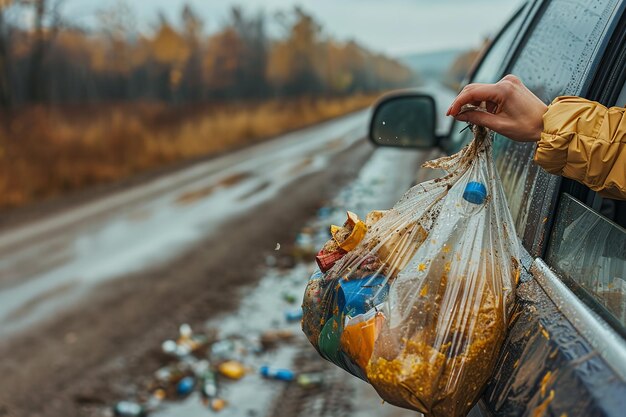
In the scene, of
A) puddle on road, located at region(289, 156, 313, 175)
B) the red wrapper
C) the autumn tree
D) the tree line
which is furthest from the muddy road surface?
the autumn tree

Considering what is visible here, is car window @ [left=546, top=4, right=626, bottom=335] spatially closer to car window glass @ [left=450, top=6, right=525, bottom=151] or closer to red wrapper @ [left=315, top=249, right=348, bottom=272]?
red wrapper @ [left=315, top=249, right=348, bottom=272]

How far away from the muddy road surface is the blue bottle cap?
9.14 feet

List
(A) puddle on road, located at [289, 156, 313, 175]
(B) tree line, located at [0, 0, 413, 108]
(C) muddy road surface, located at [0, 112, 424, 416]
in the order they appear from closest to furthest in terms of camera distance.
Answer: (C) muddy road surface, located at [0, 112, 424, 416], (A) puddle on road, located at [289, 156, 313, 175], (B) tree line, located at [0, 0, 413, 108]

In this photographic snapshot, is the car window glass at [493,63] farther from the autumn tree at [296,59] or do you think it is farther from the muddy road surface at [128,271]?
the autumn tree at [296,59]

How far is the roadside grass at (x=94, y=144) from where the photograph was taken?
1239cm

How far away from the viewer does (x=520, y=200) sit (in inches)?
64.3

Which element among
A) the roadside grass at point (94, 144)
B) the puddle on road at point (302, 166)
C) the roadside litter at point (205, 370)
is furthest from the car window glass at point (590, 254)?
the puddle on road at point (302, 166)

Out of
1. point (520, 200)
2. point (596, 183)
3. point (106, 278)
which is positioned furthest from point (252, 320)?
point (596, 183)

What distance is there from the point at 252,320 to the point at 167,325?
65 cm

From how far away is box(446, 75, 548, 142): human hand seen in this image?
139cm

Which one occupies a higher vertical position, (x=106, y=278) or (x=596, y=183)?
(x=596, y=183)

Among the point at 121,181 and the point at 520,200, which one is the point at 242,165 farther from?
the point at 520,200

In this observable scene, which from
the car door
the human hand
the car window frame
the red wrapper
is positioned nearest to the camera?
the car door

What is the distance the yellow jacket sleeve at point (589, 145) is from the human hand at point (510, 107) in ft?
0.21
